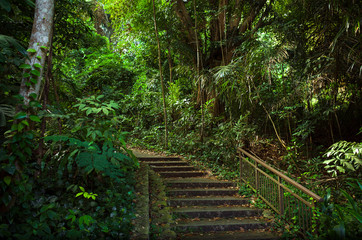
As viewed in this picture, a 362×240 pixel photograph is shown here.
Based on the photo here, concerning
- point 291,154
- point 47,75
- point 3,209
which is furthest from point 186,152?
point 3,209

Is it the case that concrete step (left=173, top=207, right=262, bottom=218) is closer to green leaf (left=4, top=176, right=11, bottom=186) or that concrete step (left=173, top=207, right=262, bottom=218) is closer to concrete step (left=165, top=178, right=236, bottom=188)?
concrete step (left=165, top=178, right=236, bottom=188)

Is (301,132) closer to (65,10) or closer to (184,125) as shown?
(184,125)

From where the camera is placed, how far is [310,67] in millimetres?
5168

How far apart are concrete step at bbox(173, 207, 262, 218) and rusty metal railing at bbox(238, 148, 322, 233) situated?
42 cm

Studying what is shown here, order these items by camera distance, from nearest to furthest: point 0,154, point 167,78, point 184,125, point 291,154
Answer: point 0,154, point 291,154, point 184,125, point 167,78

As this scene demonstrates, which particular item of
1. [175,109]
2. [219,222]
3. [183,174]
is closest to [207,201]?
[219,222]

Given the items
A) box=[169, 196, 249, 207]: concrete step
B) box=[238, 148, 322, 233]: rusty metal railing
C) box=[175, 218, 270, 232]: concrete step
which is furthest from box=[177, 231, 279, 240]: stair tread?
box=[169, 196, 249, 207]: concrete step

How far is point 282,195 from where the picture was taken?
423cm

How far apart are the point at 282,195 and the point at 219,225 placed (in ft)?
4.27

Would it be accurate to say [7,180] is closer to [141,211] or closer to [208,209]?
[141,211]

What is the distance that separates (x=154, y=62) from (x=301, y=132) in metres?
8.50

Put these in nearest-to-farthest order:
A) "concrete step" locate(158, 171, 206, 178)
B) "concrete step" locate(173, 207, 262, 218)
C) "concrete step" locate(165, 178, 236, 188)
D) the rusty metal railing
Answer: the rusty metal railing < "concrete step" locate(173, 207, 262, 218) < "concrete step" locate(165, 178, 236, 188) < "concrete step" locate(158, 171, 206, 178)

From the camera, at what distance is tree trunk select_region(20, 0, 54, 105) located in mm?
2520

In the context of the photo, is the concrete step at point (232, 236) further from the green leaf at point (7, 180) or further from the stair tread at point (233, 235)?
the green leaf at point (7, 180)
